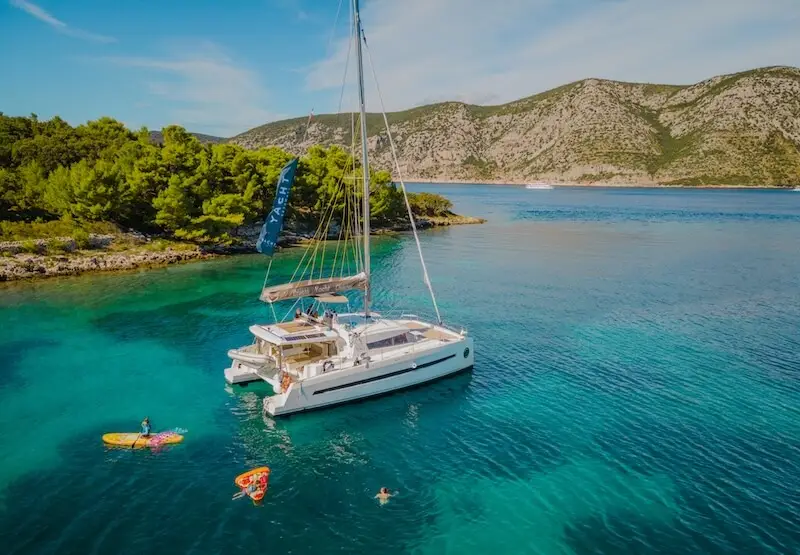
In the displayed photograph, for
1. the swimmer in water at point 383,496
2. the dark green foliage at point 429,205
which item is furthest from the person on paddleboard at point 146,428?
the dark green foliage at point 429,205

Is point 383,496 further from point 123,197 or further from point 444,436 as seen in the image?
point 123,197

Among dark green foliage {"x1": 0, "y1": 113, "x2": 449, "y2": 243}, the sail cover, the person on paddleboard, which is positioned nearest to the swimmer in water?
the person on paddleboard

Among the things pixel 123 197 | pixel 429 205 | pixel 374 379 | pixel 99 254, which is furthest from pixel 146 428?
pixel 429 205

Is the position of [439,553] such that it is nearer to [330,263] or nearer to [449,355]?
[449,355]

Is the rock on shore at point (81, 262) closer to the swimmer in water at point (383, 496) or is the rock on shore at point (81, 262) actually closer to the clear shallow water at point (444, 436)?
the clear shallow water at point (444, 436)

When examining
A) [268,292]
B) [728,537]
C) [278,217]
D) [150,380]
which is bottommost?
[728,537]

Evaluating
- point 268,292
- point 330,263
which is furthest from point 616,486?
point 330,263
